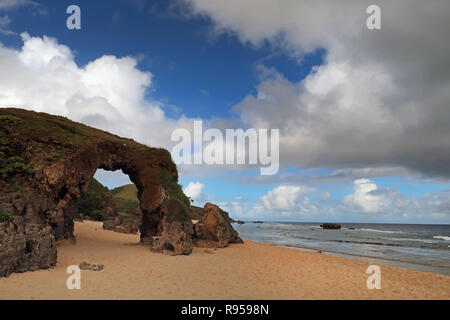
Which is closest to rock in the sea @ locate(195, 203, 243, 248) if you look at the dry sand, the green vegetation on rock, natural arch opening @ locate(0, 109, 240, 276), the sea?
natural arch opening @ locate(0, 109, 240, 276)

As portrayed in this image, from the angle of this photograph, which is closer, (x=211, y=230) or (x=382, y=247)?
(x=211, y=230)

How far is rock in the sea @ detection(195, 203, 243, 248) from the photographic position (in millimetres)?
29672

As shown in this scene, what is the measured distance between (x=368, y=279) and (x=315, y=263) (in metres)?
5.41

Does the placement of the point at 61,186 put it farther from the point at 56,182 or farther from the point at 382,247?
the point at 382,247

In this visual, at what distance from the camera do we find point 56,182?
20.8 metres

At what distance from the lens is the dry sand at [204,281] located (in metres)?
12.1

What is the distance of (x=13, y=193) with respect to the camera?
1783 cm

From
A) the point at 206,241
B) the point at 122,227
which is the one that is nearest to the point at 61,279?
the point at 206,241

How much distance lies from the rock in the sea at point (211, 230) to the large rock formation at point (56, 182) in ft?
4.65

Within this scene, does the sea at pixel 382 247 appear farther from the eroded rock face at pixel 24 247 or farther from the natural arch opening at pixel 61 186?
the eroded rock face at pixel 24 247

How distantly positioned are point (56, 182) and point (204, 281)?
1470 centimetres

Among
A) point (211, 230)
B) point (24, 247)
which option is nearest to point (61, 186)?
point (24, 247)

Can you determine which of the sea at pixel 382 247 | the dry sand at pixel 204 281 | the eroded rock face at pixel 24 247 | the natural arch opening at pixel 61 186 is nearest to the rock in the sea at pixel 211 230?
the natural arch opening at pixel 61 186

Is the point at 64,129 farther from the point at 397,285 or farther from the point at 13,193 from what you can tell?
the point at 397,285
